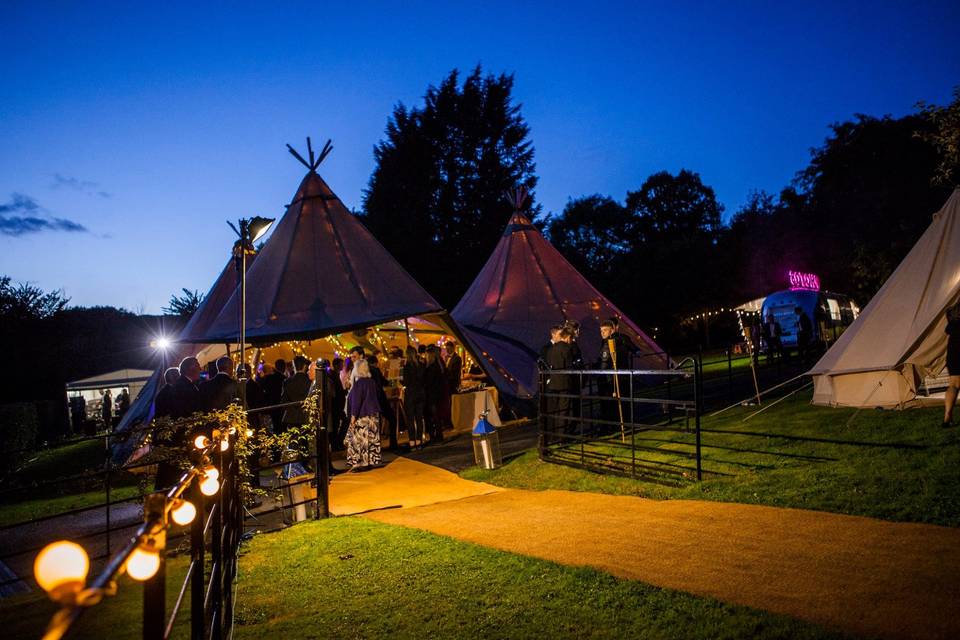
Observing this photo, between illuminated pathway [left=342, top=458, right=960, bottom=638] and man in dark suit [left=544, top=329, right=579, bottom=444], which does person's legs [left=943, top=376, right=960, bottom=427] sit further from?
man in dark suit [left=544, top=329, right=579, bottom=444]

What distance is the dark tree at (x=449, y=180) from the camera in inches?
1164

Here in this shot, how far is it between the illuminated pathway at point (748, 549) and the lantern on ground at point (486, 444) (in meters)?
1.72

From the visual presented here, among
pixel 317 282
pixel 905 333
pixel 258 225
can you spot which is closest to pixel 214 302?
pixel 317 282

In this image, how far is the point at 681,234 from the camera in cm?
4947

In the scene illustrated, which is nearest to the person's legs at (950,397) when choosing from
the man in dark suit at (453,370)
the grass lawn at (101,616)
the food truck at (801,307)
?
the grass lawn at (101,616)

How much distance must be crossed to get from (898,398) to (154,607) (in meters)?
10.0

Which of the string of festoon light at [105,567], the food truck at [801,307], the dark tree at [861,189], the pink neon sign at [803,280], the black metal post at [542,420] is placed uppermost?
the dark tree at [861,189]

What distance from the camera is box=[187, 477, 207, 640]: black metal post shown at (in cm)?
236

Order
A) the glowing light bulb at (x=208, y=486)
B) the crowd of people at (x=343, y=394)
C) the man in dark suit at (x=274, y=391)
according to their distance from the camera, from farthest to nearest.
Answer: the man in dark suit at (x=274, y=391) → the crowd of people at (x=343, y=394) → the glowing light bulb at (x=208, y=486)

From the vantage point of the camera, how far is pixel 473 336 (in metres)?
14.5

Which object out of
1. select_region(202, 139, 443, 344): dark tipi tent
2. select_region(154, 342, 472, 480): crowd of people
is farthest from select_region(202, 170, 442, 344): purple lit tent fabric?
select_region(154, 342, 472, 480): crowd of people

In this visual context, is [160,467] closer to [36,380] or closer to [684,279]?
[36,380]

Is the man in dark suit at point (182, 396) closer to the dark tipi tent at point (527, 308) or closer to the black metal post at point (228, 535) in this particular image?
the black metal post at point (228, 535)

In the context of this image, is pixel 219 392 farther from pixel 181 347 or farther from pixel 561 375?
pixel 181 347
